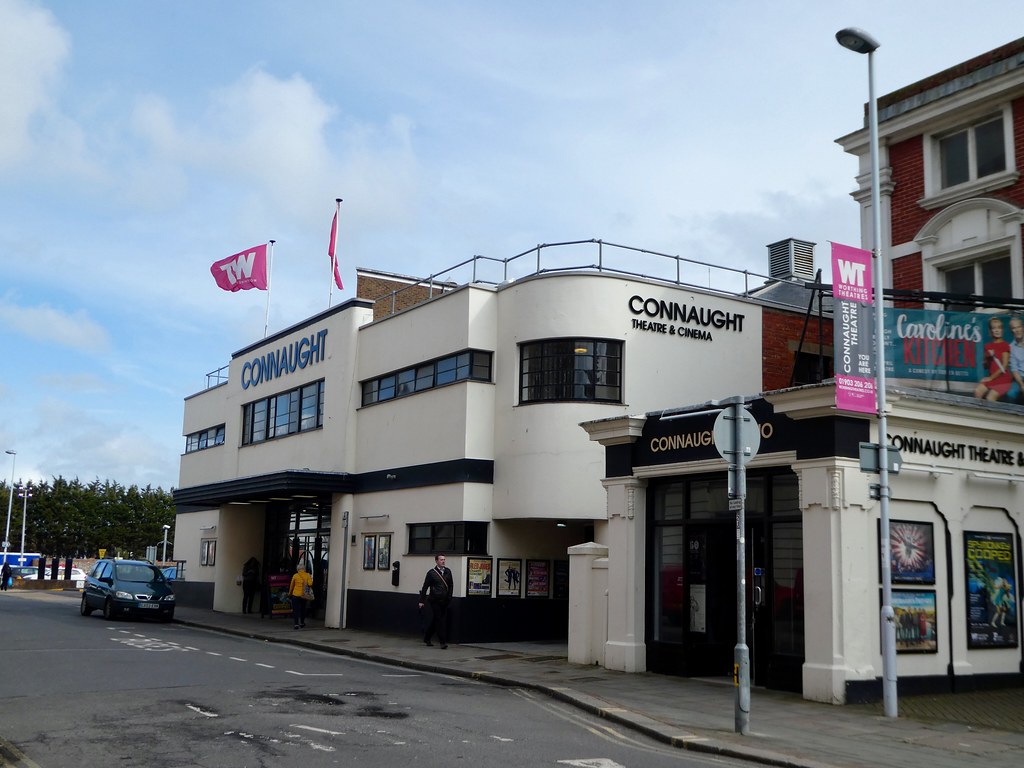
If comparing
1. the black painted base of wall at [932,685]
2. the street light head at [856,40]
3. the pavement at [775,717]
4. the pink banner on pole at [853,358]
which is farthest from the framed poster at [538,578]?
the street light head at [856,40]

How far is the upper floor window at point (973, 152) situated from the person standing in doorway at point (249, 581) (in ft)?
73.6

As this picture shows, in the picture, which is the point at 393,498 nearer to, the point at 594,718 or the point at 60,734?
the point at 594,718

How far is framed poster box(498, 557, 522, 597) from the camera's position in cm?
2348

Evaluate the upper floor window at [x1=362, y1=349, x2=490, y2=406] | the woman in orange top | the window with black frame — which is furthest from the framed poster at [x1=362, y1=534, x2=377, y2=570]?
the upper floor window at [x1=362, y1=349, x2=490, y2=406]

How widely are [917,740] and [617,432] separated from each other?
7.53m

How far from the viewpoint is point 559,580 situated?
24281 millimetres

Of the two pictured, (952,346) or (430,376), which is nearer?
(952,346)

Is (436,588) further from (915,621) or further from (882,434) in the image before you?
(882,434)

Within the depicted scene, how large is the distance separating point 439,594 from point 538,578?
126 inches

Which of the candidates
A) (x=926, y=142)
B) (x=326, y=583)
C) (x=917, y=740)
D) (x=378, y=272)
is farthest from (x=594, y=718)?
(x=378, y=272)

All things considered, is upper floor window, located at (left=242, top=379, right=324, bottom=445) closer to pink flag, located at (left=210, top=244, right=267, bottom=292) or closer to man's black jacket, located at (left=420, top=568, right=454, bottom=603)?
pink flag, located at (left=210, top=244, right=267, bottom=292)

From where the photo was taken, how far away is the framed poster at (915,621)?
14273mm

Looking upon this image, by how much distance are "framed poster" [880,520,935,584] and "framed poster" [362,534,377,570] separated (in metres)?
14.7

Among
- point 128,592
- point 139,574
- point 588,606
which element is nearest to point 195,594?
point 139,574
